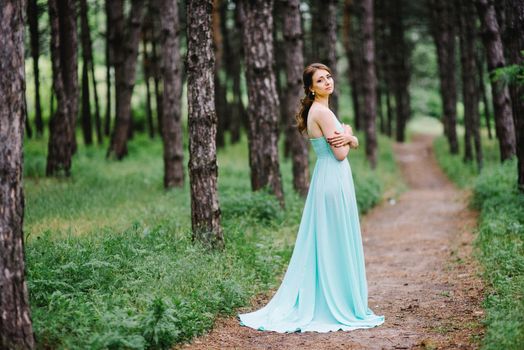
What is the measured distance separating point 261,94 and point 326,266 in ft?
18.3

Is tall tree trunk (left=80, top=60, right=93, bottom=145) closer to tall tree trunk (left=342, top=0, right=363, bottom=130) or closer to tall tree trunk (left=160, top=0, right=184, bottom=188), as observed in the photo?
tall tree trunk (left=160, top=0, right=184, bottom=188)

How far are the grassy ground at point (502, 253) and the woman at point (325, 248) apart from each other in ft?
4.51

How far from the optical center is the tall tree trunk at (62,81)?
14.9 meters

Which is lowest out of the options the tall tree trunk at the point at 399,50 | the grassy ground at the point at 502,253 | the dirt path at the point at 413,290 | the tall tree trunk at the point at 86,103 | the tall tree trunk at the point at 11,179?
the dirt path at the point at 413,290

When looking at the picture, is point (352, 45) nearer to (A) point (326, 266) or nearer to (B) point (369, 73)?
(B) point (369, 73)

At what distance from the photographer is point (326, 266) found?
675cm

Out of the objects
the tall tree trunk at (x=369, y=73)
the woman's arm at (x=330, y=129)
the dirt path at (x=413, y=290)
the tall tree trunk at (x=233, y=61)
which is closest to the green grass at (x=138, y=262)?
the dirt path at (x=413, y=290)

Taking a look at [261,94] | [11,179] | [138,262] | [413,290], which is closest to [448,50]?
[261,94]

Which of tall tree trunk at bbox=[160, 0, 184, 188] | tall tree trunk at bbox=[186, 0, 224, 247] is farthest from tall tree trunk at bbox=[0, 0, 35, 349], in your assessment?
tall tree trunk at bbox=[160, 0, 184, 188]

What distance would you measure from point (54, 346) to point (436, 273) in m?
5.90

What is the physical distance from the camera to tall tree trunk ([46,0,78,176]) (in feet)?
49.0

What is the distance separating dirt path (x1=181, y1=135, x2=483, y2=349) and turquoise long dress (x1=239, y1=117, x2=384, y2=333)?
322mm

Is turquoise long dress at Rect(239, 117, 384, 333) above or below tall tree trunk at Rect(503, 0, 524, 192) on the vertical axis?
below

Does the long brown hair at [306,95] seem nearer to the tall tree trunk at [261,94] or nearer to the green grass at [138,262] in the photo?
the green grass at [138,262]
